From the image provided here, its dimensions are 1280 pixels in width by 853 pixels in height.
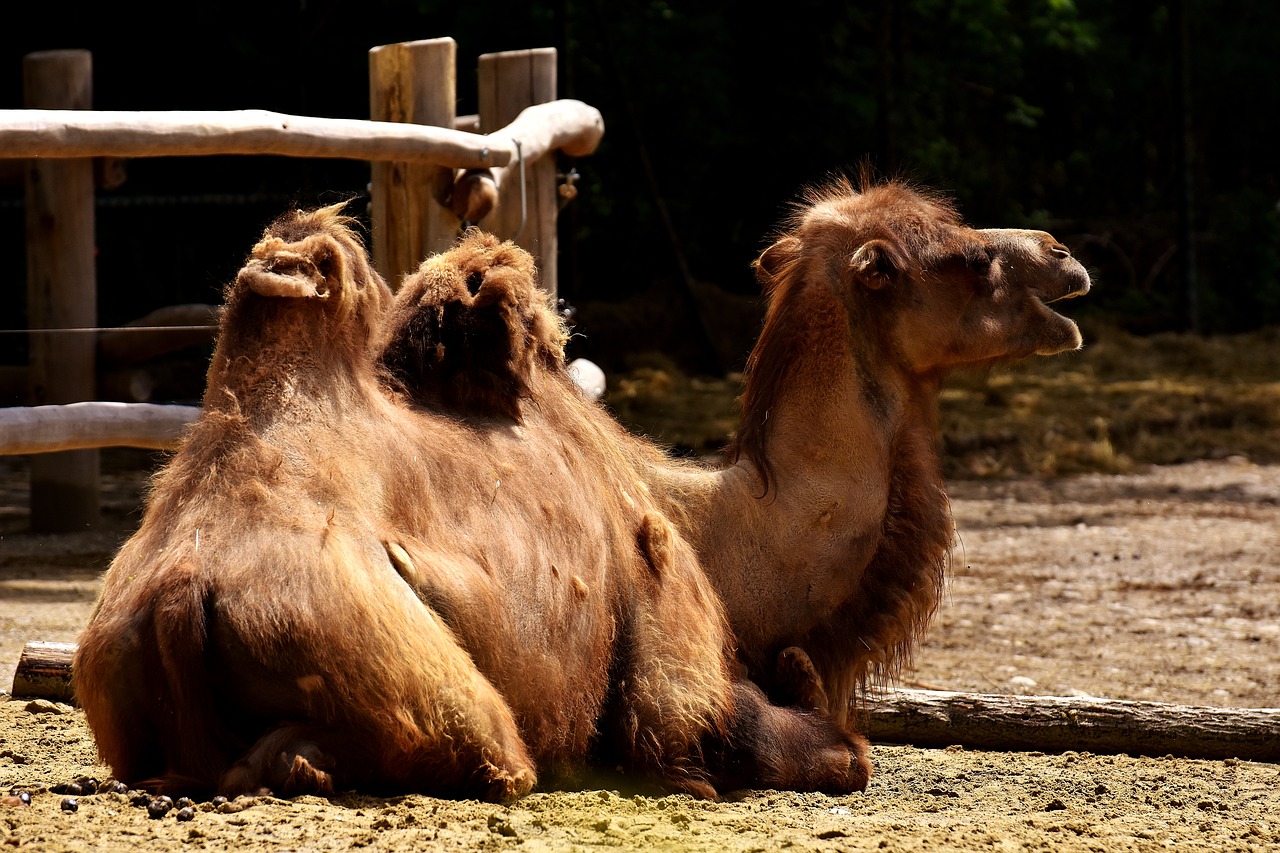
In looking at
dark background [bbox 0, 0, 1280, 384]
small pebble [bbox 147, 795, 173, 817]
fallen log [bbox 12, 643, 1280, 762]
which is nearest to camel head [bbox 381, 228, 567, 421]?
small pebble [bbox 147, 795, 173, 817]

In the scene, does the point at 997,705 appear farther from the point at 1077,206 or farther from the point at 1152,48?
the point at 1152,48

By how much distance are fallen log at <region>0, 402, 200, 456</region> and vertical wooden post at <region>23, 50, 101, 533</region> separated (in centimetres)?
247

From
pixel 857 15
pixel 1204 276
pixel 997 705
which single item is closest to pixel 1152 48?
pixel 1204 276

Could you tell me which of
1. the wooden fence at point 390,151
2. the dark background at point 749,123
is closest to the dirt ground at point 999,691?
the wooden fence at point 390,151

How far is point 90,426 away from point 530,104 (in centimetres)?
207

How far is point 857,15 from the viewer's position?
16938mm

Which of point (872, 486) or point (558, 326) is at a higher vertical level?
point (558, 326)

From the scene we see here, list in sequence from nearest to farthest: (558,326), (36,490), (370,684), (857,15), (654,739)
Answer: (370,684) < (654,739) < (558,326) < (36,490) < (857,15)

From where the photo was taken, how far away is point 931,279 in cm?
404

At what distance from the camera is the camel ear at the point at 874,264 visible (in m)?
3.94

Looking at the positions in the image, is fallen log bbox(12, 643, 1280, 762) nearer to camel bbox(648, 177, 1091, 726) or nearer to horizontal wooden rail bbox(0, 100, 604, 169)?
camel bbox(648, 177, 1091, 726)

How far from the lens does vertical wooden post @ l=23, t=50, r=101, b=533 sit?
735 centimetres

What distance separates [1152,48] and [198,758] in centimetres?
2258

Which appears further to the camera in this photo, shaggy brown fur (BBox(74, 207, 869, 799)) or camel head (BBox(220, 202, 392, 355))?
camel head (BBox(220, 202, 392, 355))
